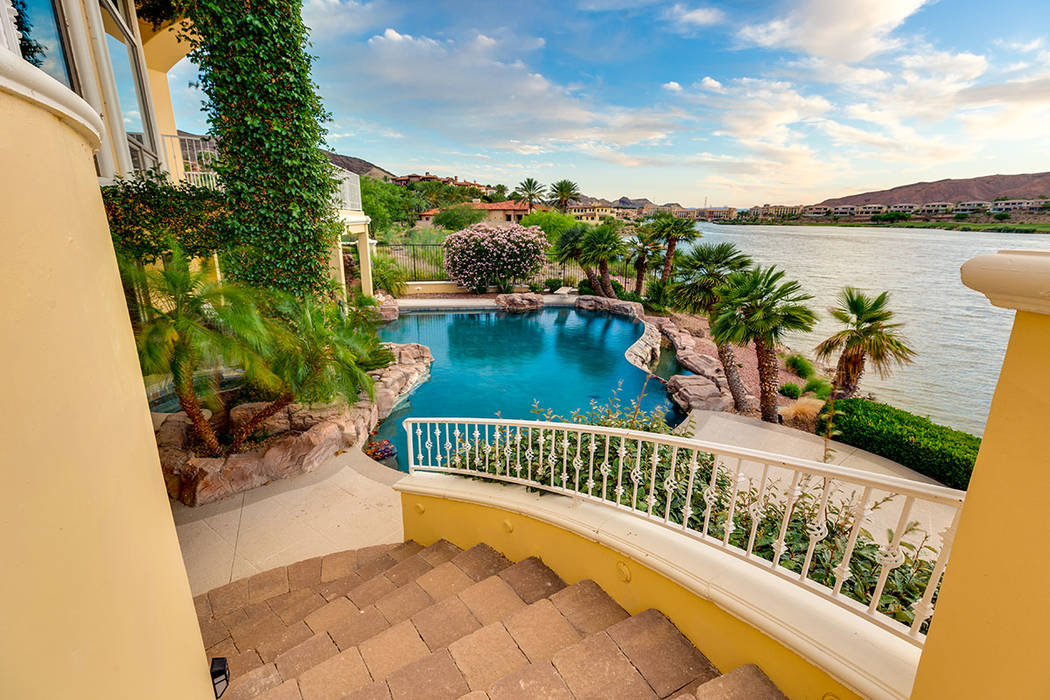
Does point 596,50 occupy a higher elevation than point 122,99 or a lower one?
higher

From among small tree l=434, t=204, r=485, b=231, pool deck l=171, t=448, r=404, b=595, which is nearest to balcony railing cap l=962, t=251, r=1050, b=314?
pool deck l=171, t=448, r=404, b=595

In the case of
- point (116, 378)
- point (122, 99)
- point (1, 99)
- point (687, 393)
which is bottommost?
point (687, 393)

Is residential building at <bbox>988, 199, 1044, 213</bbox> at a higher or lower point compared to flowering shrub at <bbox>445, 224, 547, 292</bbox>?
higher


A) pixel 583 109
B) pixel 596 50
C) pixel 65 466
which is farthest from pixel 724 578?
pixel 583 109

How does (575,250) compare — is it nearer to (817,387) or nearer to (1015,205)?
(817,387)

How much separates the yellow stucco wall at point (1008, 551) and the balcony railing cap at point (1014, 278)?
1.8 inches

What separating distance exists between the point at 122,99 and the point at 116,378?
23.7ft

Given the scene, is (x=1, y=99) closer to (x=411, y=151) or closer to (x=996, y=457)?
(x=996, y=457)

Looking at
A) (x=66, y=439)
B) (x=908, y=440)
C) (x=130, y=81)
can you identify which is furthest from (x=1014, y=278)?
(x=130, y=81)

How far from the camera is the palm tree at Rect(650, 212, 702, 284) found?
1844 centimetres

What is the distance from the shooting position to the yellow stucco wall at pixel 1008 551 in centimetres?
91

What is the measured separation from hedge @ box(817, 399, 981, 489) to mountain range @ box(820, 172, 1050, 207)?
13.0 ft

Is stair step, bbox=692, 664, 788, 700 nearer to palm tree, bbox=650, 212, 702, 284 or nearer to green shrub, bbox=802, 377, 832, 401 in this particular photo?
green shrub, bbox=802, 377, 832, 401

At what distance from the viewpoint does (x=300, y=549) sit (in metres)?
4.93
